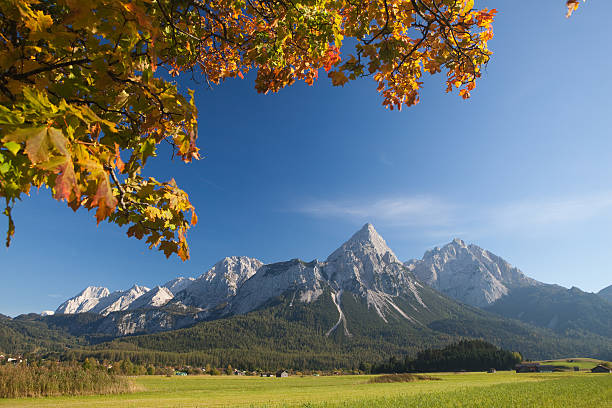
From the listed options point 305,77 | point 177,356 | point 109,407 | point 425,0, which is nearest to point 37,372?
point 109,407

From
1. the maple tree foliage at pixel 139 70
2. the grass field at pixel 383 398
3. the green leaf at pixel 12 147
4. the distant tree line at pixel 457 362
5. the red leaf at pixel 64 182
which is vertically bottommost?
the distant tree line at pixel 457 362

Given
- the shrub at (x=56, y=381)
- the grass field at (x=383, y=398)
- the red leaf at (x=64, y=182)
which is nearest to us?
the red leaf at (x=64, y=182)

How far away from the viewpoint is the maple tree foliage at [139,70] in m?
1.57

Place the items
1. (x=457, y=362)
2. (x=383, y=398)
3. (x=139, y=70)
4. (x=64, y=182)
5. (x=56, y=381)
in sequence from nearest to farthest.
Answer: (x=64, y=182) < (x=139, y=70) < (x=383, y=398) < (x=56, y=381) < (x=457, y=362)

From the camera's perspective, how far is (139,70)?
2.29 metres

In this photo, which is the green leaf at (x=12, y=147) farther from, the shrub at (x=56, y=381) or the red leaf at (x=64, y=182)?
the shrub at (x=56, y=381)

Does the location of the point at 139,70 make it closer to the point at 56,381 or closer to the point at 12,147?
the point at 12,147

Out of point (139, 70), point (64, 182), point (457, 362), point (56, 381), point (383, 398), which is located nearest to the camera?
point (64, 182)

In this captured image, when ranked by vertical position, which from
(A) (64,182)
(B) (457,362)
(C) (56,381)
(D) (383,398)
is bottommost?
(B) (457,362)

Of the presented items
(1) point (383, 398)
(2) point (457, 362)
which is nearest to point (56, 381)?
(1) point (383, 398)

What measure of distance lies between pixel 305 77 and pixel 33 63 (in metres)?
3.55

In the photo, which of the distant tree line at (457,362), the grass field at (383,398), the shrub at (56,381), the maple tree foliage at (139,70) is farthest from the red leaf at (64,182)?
the distant tree line at (457,362)

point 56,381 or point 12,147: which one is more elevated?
point 12,147

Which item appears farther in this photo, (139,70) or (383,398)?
(383,398)
